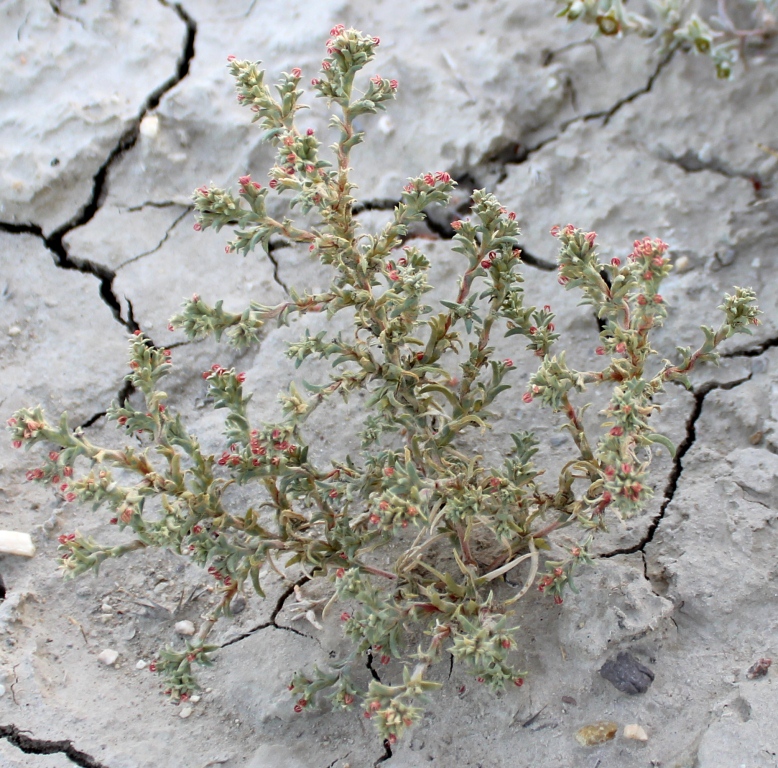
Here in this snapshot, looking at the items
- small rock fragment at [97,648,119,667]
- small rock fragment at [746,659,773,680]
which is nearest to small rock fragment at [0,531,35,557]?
small rock fragment at [97,648,119,667]

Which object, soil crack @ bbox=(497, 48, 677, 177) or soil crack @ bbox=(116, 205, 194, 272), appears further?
soil crack @ bbox=(497, 48, 677, 177)

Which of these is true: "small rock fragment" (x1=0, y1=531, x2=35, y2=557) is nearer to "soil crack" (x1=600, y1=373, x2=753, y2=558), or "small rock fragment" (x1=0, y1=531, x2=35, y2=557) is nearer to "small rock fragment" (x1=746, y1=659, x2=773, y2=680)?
"soil crack" (x1=600, y1=373, x2=753, y2=558)

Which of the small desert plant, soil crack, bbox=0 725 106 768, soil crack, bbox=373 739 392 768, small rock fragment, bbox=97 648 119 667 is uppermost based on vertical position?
the small desert plant

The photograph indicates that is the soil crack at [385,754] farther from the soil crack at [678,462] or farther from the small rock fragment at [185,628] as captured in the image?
the soil crack at [678,462]

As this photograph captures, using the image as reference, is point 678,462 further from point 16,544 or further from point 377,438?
point 16,544

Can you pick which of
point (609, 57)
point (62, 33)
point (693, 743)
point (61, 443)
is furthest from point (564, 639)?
point (62, 33)

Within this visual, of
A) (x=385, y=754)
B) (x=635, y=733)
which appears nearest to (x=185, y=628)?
(x=385, y=754)

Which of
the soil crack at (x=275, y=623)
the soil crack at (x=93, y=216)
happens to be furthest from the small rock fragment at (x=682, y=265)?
the soil crack at (x=93, y=216)
